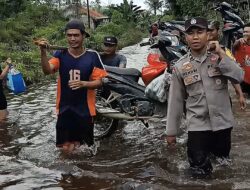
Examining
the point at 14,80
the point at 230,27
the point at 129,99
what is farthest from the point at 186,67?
the point at 230,27

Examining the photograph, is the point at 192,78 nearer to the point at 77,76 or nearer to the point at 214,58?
the point at 214,58

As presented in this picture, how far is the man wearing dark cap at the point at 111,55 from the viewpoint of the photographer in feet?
26.0

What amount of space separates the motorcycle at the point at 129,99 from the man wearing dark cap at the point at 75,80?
0.71 m

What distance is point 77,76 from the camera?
543 cm

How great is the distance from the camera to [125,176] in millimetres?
5348

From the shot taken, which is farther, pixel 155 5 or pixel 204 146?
pixel 155 5

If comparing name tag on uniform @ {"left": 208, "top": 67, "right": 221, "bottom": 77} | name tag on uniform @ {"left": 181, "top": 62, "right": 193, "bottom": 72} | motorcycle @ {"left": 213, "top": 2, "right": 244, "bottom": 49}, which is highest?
motorcycle @ {"left": 213, "top": 2, "right": 244, "bottom": 49}

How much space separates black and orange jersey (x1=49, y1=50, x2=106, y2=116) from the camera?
5.43 metres

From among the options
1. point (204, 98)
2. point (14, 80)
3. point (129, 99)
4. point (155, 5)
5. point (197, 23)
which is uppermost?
point (155, 5)

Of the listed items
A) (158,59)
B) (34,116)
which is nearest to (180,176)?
(158,59)

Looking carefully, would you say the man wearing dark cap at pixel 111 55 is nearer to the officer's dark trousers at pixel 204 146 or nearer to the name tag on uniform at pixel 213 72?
the officer's dark trousers at pixel 204 146

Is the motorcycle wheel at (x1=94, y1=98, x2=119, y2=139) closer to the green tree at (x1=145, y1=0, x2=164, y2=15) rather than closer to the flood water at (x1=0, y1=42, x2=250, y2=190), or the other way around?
the flood water at (x1=0, y1=42, x2=250, y2=190)

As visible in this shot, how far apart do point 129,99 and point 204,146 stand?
2317 mm

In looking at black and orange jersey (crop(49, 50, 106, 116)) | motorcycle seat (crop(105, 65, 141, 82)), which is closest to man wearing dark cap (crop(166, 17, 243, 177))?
black and orange jersey (crop(49, 50, 106, 116))
